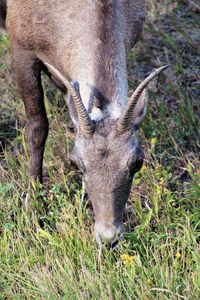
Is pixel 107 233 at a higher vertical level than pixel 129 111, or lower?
lower

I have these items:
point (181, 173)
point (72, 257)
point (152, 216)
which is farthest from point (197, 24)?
point (72, 257)

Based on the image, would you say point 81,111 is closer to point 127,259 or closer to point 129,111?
point 129,111

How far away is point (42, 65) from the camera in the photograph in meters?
6.25

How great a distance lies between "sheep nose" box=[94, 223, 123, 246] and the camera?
500 centimetres

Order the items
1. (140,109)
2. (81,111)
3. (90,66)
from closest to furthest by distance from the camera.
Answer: (81,111)
(140,109)
(90,66)

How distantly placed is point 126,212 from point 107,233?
974 mm

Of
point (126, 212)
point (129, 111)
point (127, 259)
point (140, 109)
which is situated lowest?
point (126, 212)

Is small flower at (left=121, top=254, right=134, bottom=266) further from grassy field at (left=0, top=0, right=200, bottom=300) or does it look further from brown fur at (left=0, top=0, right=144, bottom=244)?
brown fur at (left=0, top=0, right=144, bottom=244)

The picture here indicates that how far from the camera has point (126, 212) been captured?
5.96m

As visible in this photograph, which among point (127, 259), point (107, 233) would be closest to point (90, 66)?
point (107, 233)

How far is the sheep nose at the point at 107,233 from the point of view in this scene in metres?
5.00

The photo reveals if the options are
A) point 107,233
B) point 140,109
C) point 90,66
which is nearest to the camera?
point 107,233

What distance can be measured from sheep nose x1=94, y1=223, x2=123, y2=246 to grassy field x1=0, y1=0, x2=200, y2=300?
3.9 inches

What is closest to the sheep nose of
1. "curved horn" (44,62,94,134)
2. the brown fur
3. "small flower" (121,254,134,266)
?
the brown fur
